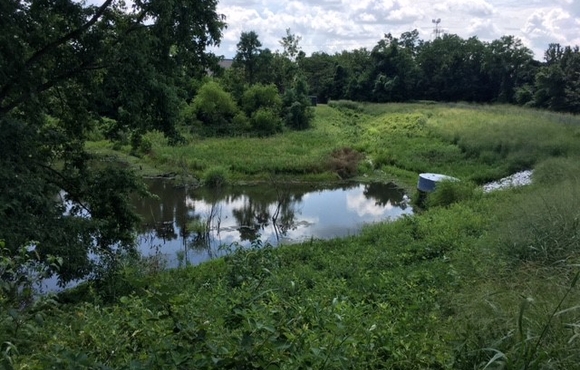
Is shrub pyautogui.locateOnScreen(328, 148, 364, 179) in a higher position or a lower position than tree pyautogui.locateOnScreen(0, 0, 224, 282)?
lower

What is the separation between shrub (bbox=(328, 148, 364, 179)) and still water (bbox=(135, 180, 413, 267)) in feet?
4.33

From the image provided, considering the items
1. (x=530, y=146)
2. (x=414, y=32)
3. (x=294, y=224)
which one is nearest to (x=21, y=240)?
(x=294, y=224)

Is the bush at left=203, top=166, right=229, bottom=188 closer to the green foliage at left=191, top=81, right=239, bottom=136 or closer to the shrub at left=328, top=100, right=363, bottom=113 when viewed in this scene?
the green foliage at left=191, top=81, right=239, bottom=136

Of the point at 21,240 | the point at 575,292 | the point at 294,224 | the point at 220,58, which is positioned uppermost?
the point at 220,58

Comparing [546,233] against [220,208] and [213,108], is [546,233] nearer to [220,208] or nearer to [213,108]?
[220,208]

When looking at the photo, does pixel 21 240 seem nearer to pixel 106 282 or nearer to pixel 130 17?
pixel 106 282

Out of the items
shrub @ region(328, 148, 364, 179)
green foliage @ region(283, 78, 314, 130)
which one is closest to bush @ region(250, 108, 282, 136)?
green foliage @ region(283, 78, 314, 130)

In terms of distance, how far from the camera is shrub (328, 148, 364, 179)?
22.9 metres

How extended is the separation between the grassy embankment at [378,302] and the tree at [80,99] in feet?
3.84

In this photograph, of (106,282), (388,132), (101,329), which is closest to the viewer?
(101,329)

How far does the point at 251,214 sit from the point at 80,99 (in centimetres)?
858

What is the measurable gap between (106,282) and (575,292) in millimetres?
6918

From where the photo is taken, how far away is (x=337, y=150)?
998 inches

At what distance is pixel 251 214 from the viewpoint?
17.0 metres
